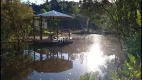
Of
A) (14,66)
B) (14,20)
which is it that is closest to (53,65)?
(14,66)

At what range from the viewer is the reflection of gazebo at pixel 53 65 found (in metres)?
9.25

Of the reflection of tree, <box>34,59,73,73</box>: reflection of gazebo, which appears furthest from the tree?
<box>34,59,73,73</box>: reflection of gazebo

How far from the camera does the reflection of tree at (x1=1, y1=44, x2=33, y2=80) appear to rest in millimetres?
8028

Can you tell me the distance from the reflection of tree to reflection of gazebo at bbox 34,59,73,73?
41cm

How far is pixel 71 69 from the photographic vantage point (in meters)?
9.24

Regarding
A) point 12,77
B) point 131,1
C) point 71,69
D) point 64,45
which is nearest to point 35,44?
point 64,45

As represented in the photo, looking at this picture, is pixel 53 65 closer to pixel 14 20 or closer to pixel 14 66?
pixel 14 66

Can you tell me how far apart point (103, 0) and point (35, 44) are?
6152mm

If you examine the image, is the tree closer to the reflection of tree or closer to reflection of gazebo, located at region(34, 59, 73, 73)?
the reflection of tree

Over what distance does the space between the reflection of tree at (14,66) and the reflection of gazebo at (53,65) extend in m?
0.41

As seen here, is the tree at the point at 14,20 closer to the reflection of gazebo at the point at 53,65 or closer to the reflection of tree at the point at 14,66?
the reflection of tree at the point at 14,66

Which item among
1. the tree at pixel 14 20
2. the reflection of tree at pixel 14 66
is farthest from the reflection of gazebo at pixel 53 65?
the tree at pixel 14 20

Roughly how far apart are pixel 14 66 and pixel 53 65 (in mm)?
1596

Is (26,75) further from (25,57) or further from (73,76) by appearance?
(25,57)
